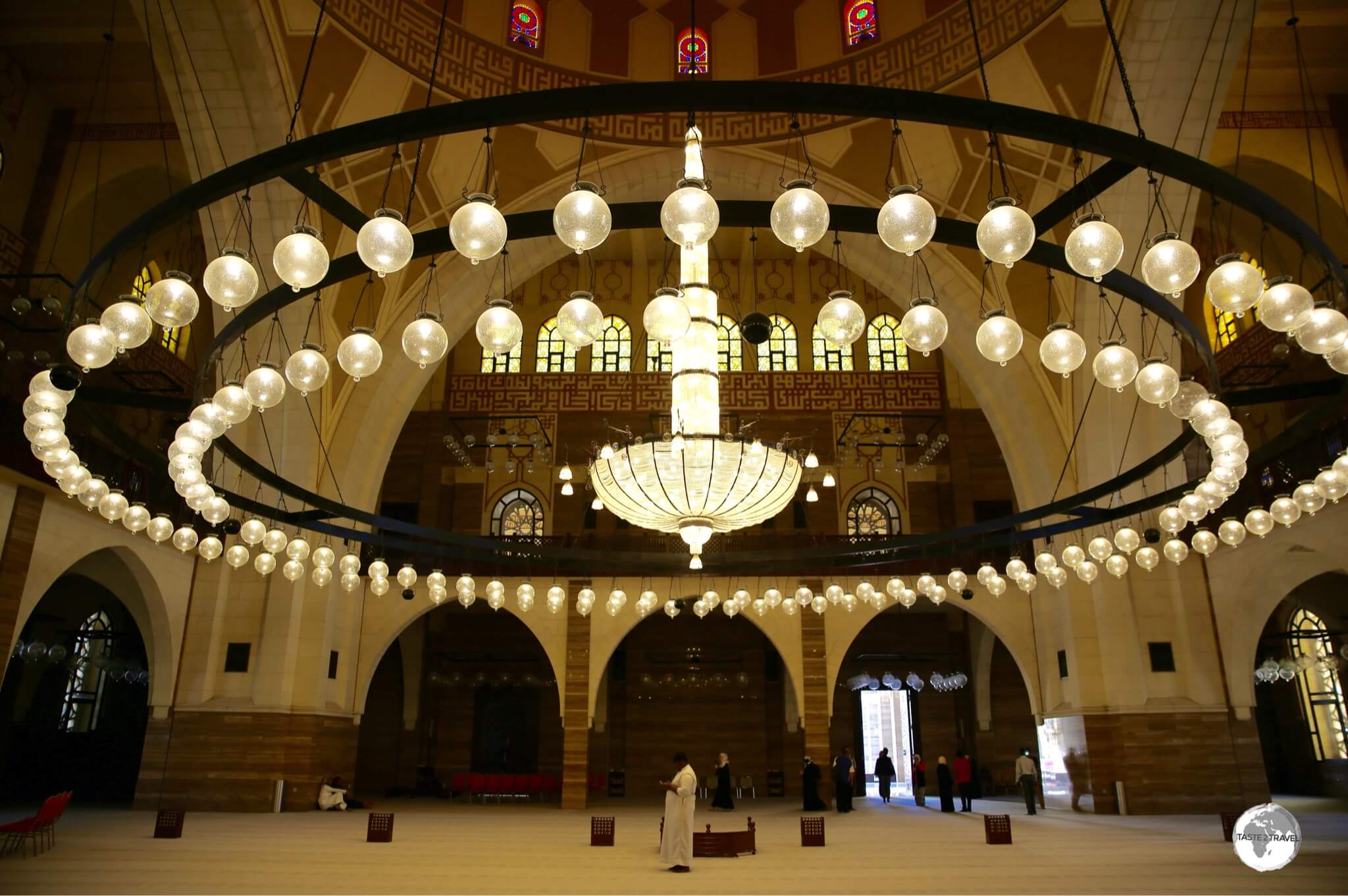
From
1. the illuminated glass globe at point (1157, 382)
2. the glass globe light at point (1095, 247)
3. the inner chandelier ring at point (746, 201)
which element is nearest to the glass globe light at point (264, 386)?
the inner chandelier ring at point (746, 201)

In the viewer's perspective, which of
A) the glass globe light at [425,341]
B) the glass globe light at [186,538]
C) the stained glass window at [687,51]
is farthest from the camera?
the stained glass window at [687,51]

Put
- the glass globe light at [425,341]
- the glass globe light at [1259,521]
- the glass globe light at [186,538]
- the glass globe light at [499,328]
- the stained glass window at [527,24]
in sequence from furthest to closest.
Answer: the stained glass window at [527,24], the glass globe light at [186,538], the glass globe light at [1259,521], the glass globe light at [425,341], the glass globe light at [499,328]

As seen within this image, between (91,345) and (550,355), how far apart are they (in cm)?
1399

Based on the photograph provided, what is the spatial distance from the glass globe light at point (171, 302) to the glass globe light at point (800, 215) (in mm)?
2578

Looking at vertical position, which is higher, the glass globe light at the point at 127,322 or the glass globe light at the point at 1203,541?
the glass globe light at the point at 127,322

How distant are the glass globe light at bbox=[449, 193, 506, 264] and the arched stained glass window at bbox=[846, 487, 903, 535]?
14.9 meters

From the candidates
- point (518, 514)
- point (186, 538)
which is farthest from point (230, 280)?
point (518, 514)

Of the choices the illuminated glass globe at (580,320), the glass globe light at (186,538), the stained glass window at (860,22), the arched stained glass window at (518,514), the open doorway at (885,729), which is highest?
the stained glass window at (860,22)

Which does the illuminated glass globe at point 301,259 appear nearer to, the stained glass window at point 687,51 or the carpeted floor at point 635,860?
the carpeted floor at point 635,860

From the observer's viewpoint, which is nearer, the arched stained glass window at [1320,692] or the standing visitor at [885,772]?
the arched stained glass window at [1320,692]

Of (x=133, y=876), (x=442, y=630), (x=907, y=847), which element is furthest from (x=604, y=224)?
(x=442, y=630)

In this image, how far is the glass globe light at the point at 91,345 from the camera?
13.8 feet

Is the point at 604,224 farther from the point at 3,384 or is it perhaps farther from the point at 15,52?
the point at 15,52

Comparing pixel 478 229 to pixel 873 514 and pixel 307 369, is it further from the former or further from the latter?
pixel 873 514
